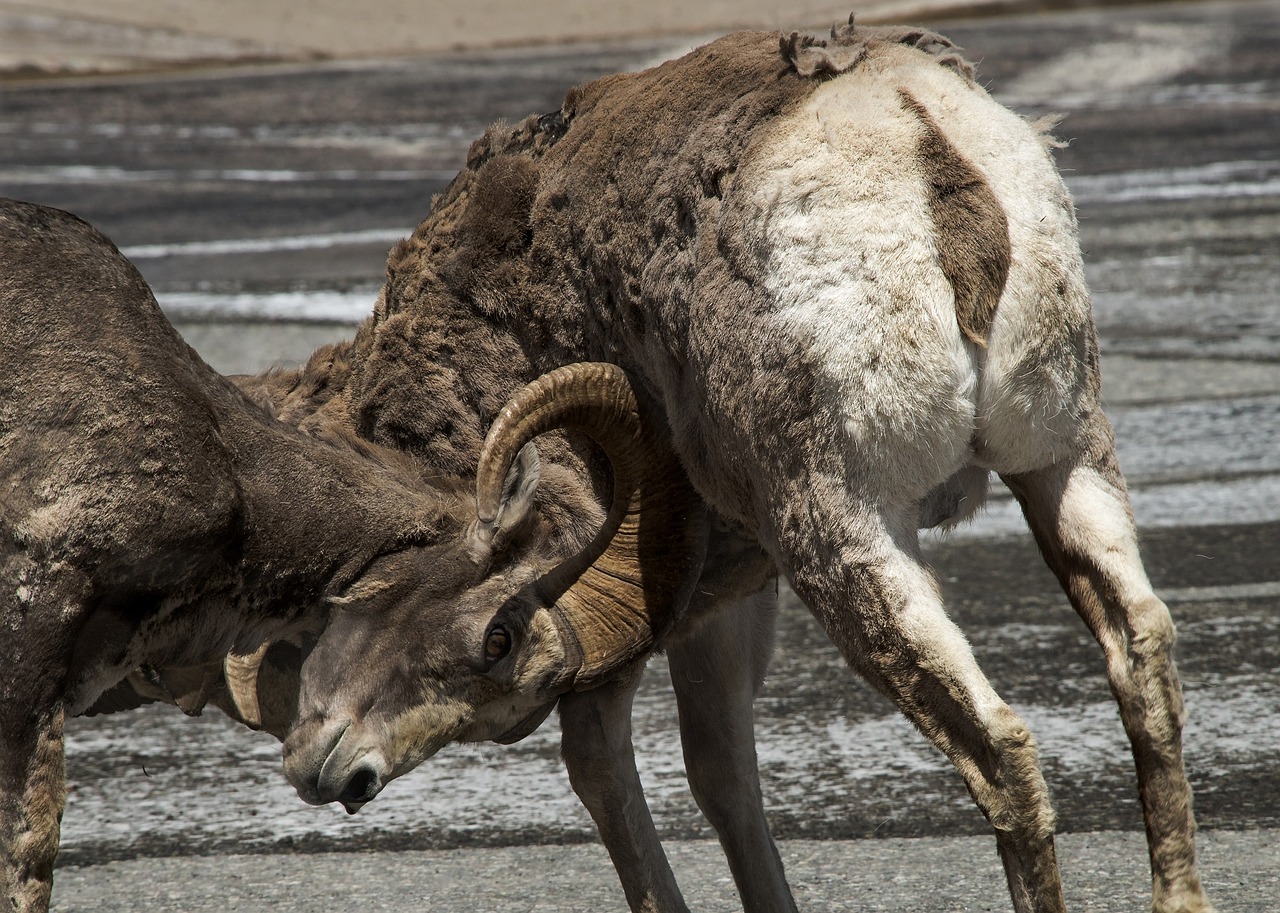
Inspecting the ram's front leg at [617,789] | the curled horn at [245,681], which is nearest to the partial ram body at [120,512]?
the curled horn at [245,681]

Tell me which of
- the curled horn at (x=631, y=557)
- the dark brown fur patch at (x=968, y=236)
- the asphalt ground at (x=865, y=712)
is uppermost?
the dark brown fur patch at (x=968, y=236)

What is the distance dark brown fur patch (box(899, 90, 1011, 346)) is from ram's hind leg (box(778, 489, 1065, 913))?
486 mm

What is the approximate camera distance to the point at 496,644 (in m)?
4.51

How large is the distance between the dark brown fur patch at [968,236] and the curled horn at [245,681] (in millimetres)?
2451

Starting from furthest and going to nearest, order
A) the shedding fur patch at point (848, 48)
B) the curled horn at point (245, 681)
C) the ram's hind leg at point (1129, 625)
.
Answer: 1. the curled horn at point (245, 681)
2. the shedding fur patch at point (848, 48)
3. the ram's hind leg at point (1129, 625)

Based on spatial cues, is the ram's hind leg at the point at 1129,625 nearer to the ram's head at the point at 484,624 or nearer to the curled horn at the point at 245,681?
the ram's head at the point at 484,624

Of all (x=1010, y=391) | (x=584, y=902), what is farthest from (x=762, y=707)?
(x=1010, y=391)

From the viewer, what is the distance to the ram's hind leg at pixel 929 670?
3672 millimetres

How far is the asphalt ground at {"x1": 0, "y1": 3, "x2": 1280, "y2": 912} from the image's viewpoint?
5086 mm

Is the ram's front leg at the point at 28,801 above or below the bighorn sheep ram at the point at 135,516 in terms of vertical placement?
below

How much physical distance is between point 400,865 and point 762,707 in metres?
1.74

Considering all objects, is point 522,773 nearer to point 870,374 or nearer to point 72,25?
point 870,374

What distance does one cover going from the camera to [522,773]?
19.6ft

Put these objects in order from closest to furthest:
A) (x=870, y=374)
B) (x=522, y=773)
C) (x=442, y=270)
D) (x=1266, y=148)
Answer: (x=870, y=374) → (x=442, y=270) → (x=522, y=773) → (x=1266, y=148)
